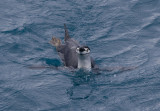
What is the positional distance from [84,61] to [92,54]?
1438 mm

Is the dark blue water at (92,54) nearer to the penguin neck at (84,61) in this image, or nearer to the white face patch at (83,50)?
the penguin neck at (84,61)

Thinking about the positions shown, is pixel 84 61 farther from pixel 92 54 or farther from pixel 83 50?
pixel 92 54

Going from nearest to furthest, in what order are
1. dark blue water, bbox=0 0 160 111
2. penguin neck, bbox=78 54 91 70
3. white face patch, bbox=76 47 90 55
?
1. dark blue water, bbox=0 0 160 111
2. white face patch, bbox=76 47 90 55
3. penguin neck, bbox=78 54 91 70

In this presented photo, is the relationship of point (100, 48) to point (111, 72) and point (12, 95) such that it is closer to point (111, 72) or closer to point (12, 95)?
point (111, 72)

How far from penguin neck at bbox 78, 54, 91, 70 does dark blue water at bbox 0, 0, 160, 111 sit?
7.1 inches

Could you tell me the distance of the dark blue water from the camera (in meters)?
9.97

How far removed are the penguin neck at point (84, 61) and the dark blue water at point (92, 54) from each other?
0.18 meters

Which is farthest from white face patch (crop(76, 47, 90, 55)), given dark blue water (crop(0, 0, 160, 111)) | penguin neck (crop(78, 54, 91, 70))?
dark blue water (crop(0, 0, 160, 111))

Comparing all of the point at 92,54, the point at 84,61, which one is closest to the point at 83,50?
the point at 84,61

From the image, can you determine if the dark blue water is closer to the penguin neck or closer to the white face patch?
the penguin neck

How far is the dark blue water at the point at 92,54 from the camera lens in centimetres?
997

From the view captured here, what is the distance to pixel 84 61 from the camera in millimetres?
11055

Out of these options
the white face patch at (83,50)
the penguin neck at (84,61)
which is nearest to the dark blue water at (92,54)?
the penguin neck at (84,61)

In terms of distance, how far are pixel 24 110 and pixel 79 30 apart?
16.3 feet
